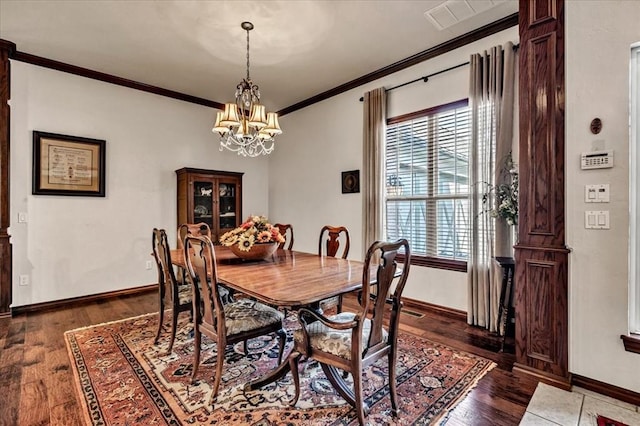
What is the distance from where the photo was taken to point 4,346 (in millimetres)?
2682

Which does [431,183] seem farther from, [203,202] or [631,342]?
[203,202]

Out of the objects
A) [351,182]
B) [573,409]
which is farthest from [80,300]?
[573,409]

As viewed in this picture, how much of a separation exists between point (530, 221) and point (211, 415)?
2401 mm

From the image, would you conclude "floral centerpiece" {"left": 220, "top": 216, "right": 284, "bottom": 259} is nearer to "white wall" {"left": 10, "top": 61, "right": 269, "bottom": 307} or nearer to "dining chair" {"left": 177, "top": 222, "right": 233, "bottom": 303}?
"dining chair" {"left": 177, "top": 222, "right": 233, "bottom": 303}

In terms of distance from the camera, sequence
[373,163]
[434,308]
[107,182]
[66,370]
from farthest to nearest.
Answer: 1. [107,182]
2. [373,163]
3. [434,308]
4. [66,370]

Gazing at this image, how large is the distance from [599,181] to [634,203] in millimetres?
213

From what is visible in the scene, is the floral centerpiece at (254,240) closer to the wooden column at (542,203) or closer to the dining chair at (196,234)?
the dining chair at (196,234)

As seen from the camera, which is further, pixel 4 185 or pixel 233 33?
pixel 4 185

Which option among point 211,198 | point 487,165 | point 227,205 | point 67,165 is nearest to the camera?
point 487,165

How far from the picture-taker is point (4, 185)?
3383 millimetres

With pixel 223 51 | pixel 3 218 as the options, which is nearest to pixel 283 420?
pixel 223 51

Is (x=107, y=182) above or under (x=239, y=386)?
above

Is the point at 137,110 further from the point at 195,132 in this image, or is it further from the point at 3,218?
the point at 3,218

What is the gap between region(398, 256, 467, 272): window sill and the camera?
10.8 feet
